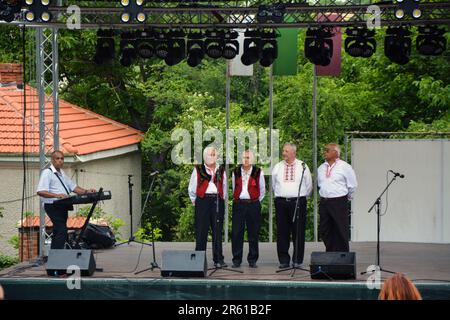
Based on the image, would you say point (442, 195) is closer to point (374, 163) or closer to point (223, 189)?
point (374, 163)

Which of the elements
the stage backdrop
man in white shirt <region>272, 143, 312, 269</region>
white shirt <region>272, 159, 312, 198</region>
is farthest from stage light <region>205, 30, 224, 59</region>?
the stage backdrop

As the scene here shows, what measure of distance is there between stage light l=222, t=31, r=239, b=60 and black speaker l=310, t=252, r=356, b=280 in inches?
131

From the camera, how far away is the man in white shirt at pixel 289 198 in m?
11.7

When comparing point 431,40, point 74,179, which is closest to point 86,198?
point 431,40

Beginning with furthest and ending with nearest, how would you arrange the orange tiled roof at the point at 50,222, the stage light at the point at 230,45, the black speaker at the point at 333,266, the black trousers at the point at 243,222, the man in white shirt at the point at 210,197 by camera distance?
the orange tiled roof at the point at 50,222 → the stage light at the point at 230,45 → the black trousers at the point at 243,222 → the man in white shirt at the point at 210,197 → the black speaker at the point at 333,266

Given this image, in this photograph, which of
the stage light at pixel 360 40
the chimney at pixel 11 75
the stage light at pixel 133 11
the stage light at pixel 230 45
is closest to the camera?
the stage light at pixel 133 11

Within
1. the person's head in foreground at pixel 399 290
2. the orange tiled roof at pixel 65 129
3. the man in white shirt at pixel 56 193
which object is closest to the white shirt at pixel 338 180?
the man in white shirt at pixel 56 193

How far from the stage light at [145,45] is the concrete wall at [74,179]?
3.93 m

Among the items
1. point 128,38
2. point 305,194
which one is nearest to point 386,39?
point 305,194

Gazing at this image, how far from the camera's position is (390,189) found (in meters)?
14.6

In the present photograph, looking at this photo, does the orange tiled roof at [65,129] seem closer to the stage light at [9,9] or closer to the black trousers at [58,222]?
the stage light at [9,9]

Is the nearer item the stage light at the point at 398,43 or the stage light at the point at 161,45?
the stage light at the point at 398,43

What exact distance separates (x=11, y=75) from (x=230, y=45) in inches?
280

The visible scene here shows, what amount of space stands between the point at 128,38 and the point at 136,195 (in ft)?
27.6
